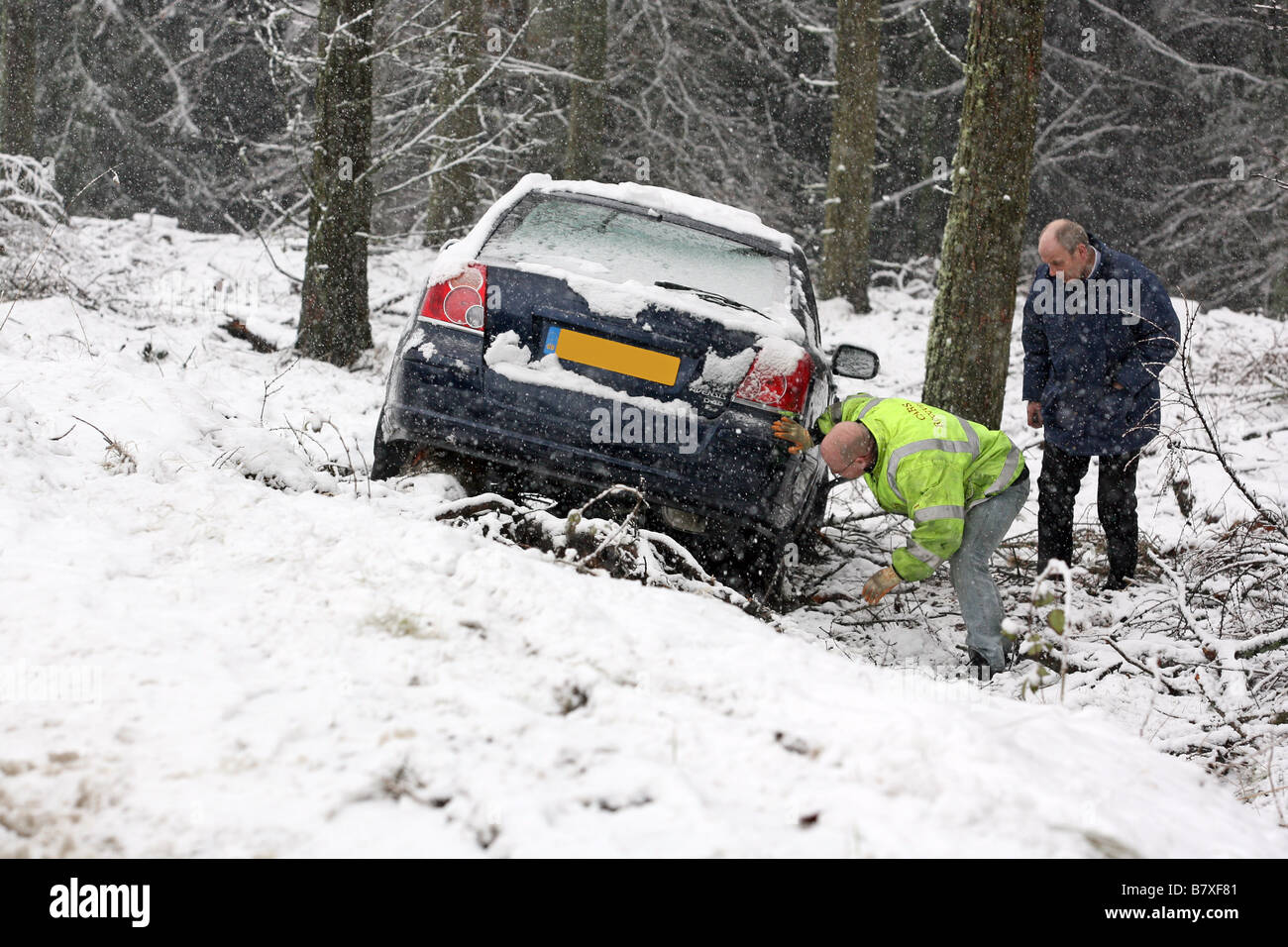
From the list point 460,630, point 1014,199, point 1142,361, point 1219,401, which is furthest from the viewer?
point 1219,401

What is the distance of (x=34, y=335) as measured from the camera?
5863 mm

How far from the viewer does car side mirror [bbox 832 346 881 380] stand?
4.74 metres

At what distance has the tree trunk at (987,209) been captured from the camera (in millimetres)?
5297

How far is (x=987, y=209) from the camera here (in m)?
5.36

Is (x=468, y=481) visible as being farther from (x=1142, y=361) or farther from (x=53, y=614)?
(x=1142, y=361)

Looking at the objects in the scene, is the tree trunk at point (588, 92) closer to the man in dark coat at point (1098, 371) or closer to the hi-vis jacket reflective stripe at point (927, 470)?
the man in dark coat at point (1098, 371)

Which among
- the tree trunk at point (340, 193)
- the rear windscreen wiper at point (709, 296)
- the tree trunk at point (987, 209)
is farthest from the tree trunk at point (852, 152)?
the rear windscreen wiper at point (709, 296)

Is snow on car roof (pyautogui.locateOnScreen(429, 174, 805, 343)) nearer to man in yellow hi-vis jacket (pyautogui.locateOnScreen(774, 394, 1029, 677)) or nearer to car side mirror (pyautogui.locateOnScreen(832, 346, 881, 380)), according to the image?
man in yellow hi-vis jacket (pyautogui.locateOnScreen(774, 394, 1029, 677))

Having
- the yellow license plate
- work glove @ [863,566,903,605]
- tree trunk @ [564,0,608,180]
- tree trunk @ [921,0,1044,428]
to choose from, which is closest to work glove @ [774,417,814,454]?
the yellow license plate

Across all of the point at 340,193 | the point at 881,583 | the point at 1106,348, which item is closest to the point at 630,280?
the point at 881,583

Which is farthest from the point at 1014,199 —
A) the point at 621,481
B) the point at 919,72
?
the point at 919,72

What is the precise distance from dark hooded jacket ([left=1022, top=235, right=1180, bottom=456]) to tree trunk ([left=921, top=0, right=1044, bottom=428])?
58 centimetres
